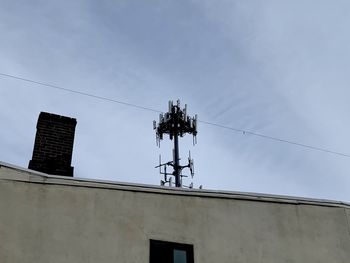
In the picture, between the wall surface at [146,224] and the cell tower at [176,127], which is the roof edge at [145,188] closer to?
the wall surface at [146,224]

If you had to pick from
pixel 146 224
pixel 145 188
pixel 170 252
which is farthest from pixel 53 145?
pixel 170 252

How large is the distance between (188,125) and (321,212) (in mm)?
11499

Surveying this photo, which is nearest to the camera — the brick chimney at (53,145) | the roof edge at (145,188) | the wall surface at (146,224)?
the wall surface at (146,224)

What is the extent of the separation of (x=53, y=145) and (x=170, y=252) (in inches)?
150

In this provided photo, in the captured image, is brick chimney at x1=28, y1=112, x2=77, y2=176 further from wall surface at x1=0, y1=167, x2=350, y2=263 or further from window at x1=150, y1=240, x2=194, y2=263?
window at x1=150, y1=240, x2=194, y2=263

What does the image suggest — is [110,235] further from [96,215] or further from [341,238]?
[341,238]

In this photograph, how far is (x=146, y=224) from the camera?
412 inches

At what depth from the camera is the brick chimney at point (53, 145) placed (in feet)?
39.8

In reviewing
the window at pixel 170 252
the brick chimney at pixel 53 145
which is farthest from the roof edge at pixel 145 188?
the brick chimney at pixel 53 145

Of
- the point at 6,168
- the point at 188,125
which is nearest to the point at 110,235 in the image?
the point at 6,168

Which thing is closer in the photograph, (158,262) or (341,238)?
(158,262)

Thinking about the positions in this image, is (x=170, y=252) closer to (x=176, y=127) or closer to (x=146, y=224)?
(x=146, y=224)

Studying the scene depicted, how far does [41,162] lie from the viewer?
12.2m

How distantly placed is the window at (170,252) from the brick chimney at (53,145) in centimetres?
299
